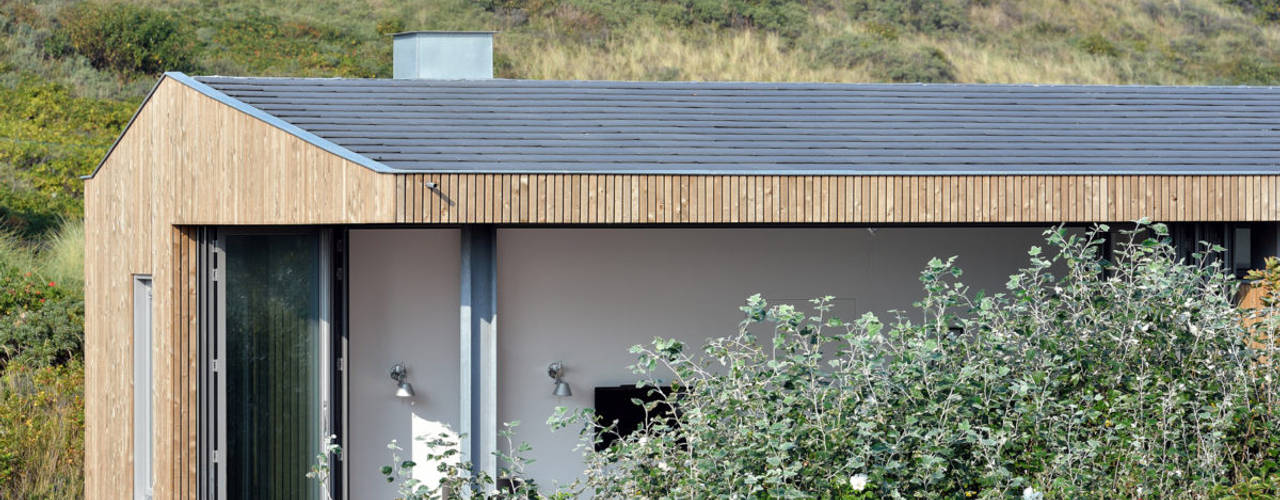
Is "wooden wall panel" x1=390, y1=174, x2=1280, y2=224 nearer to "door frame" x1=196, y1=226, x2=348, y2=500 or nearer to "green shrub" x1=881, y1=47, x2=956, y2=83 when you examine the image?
"door frame" x1=196, y1=226, x2=348, y2=500

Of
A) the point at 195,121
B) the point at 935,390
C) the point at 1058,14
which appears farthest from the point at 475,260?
the point at 1058,14

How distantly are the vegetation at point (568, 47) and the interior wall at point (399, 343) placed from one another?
589cm

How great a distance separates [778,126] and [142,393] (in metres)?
4.21

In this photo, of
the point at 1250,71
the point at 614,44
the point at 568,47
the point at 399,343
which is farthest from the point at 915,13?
the point at 399,343

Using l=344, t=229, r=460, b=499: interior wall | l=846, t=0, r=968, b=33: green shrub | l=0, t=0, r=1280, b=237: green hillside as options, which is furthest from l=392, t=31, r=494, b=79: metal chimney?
l=846, t=0, r=968, b=33: green shrub

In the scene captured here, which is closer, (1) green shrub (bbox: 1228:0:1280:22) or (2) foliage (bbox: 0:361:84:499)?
(2) foliage (bbox: 0:361:84:499)

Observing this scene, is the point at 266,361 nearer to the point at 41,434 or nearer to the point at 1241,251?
the point at 41,434

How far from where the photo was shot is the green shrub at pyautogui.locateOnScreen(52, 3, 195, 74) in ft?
73.6

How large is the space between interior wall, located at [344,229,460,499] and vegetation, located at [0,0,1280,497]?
589 cm

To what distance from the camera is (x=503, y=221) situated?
18.7 ft

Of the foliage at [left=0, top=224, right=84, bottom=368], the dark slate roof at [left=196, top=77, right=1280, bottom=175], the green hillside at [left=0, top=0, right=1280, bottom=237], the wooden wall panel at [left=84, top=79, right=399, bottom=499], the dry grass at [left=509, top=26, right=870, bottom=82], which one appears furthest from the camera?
the dry grass at [left=509, top=26, right=870, bottom=82]

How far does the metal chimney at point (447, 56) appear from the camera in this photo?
9117 mm

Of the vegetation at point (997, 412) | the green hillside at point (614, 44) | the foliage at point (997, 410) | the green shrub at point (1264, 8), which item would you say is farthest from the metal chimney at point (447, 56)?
the green shrub at point (1264, 8)

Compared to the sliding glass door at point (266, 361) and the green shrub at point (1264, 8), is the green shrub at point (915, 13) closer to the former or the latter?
the green shrub at point (1264, 8)
